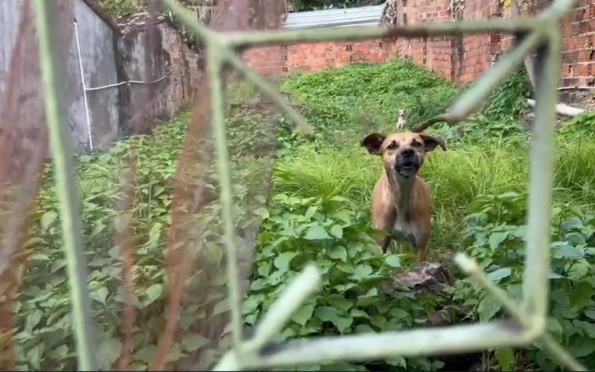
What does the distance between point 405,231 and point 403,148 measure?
526mm

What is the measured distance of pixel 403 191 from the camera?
13.9 feet

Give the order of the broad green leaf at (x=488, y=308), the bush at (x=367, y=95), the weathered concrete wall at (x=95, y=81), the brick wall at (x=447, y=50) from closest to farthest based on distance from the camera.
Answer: the weathered concrete wall at (x=95, y=81) < the broad green leaf at (x=488, y=308) < the brick wall at (x=447, y=50) < the bush at (x=367, y=95)

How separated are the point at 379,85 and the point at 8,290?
10.3 metres

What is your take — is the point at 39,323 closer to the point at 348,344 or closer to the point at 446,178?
the point at 348,344

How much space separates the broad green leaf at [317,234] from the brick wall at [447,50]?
1.72 ft

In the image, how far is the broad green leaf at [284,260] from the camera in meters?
2.18

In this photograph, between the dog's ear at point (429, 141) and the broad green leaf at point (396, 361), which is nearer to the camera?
the broad green leaf at point (396, 361)

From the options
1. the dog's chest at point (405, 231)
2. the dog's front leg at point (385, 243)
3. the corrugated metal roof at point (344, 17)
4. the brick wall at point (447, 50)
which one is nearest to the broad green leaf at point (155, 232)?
the brick wall at point (447, 50)

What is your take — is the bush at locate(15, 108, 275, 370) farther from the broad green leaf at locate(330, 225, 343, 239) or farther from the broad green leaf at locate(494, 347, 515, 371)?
the broad green leaf at locate(494, 347, 515, 371)

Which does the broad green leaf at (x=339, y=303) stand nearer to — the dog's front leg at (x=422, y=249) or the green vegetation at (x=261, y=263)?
the green vegetation at (x=261, y=263)

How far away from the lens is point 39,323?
5.14 ft

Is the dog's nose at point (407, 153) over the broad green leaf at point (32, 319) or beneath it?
beneath

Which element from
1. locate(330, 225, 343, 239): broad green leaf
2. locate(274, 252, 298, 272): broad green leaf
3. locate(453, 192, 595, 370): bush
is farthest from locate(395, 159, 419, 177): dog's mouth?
locate(274, 252, 298, 272): broad green leaf

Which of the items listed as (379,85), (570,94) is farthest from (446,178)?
(379,85)
